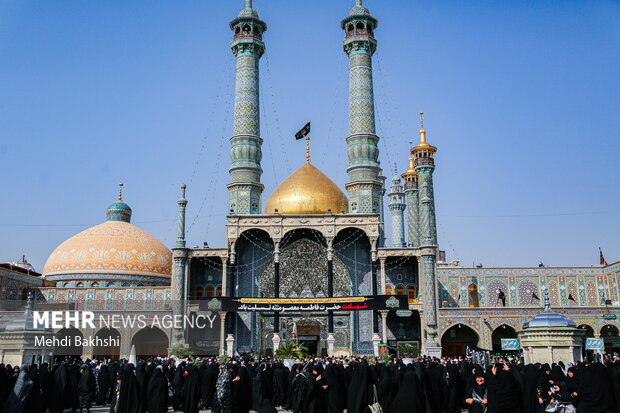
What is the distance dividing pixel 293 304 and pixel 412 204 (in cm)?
1268

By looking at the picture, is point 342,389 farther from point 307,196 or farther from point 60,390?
point 307,196

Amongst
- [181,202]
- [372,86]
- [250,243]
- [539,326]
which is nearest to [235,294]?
[250,243]

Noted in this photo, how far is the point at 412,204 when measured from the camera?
38000mm

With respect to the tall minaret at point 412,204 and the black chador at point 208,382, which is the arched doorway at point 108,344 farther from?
the black chador at point 208,382

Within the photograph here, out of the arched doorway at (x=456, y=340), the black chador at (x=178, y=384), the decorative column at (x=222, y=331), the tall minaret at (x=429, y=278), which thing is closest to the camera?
the black chador at (x=178, y=384)

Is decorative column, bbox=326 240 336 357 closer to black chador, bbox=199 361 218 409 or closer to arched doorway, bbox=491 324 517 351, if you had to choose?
arched doorway, bbox=491 324 517 351

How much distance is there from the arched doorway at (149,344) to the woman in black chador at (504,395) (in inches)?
1016

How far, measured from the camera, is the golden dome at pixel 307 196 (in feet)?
104

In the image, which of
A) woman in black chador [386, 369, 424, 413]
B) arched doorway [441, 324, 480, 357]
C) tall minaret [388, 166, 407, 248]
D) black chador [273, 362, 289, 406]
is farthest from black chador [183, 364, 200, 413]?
tall minaret [388, 166, 407, 248]

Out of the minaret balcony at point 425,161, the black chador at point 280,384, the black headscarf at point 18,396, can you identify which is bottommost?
the black chador at point 280,384

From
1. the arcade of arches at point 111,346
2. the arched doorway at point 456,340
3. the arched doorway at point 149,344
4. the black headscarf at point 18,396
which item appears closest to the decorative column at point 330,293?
the arched doorway at point 456,340

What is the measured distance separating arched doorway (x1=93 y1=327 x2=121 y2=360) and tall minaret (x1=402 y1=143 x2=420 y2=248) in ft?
56.1

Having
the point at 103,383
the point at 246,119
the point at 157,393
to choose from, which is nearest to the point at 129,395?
the point at 157,393

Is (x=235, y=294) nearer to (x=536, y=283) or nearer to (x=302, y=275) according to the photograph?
(x=302, y=275)
